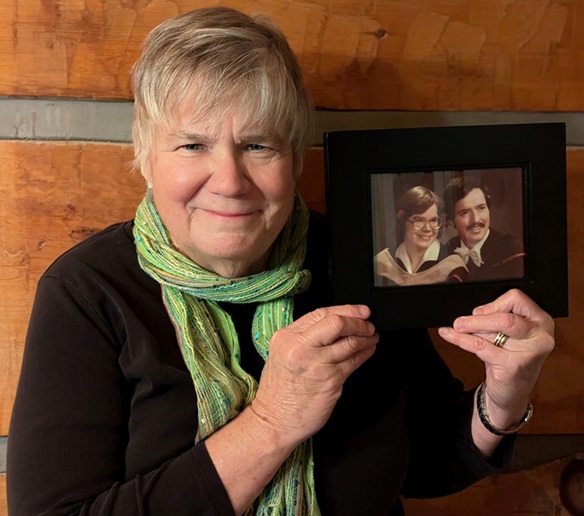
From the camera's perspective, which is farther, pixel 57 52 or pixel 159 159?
pixel 57 52

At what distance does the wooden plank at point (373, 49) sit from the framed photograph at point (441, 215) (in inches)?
13.6

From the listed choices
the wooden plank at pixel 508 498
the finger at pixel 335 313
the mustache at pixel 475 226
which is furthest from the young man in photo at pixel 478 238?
the wooden plank at pixel 508 498

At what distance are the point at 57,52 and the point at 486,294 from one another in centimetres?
81

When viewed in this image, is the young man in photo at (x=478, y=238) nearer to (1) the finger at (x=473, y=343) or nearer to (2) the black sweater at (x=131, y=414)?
(1) the finger at (x=473, y=343)

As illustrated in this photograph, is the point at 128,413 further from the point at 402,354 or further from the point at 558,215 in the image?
the point at 558,215

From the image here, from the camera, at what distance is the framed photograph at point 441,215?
952 mm

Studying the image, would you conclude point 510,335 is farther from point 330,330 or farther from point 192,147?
point 192,147

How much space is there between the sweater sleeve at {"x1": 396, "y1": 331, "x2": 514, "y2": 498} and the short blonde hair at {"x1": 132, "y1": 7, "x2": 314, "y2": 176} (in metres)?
0.51

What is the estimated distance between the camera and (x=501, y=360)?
998mm

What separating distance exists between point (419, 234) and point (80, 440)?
0.54 m

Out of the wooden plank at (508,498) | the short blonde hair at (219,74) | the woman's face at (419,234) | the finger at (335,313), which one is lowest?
the wooden plank at (508,498)

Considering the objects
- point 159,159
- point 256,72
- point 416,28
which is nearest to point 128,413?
point 159,159

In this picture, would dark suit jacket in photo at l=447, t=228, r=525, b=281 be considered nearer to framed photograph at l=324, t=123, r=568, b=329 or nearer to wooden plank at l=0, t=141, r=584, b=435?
framed photograph at l=324, t=123, r=568, b=329

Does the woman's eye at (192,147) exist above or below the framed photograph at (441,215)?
above
